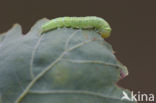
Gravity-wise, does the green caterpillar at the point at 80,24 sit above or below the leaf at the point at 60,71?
above

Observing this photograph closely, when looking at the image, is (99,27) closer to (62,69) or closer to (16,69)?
(62,69)

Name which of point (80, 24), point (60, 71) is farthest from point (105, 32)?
point (60, 71)

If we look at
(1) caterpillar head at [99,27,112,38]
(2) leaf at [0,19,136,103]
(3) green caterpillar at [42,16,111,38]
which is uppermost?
(3) green caterpillar at [42,16,111,38]

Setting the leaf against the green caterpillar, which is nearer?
the leaf

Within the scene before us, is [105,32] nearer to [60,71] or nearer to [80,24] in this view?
[80,24]

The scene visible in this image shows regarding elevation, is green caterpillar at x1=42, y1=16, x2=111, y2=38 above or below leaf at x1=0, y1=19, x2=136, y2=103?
above
